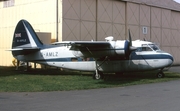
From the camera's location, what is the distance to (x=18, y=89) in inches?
590

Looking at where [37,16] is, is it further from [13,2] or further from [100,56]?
[100,56]

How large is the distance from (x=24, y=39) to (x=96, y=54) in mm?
7942

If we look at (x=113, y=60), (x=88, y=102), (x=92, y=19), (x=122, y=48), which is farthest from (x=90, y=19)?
(x=88, y=102)

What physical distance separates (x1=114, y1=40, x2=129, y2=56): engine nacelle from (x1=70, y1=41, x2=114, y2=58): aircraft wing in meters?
0.42

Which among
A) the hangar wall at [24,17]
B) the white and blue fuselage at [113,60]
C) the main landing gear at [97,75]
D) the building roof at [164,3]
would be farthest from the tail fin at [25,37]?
the building roof at [164,3]

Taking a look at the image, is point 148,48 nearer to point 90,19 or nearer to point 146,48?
point 146,48

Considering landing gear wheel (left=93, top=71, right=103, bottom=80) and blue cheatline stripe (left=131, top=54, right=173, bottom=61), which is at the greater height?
blue cheatline stripe (left=131, top=54, right=173, bottom=61)

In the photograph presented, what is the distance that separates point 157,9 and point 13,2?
60.0 feet

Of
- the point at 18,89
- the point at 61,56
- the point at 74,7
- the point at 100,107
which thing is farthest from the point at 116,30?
the point at 100,107

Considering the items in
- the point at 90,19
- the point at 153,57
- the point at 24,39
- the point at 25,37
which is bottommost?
the point at 153,57

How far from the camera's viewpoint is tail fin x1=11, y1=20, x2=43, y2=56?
24.2 meters

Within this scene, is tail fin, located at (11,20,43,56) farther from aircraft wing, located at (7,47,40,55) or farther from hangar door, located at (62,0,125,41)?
hangar door, located at (62,0,125,41)

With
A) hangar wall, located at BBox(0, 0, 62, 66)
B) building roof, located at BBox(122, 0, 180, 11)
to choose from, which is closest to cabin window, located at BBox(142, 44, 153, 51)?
hangar wall, located at BBox(0, 0, 62, 66)

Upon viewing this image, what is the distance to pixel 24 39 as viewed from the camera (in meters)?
24.8
